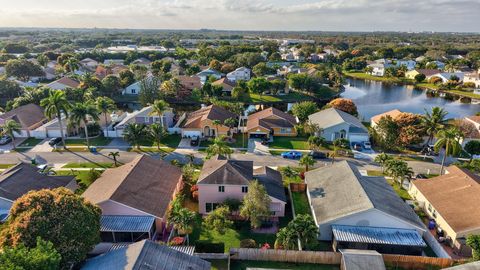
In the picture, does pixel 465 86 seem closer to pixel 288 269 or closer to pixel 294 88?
pixel 294 88

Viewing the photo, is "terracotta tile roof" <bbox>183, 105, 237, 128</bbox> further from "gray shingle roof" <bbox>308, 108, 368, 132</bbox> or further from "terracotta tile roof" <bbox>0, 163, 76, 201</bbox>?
"terracotta tile roof" <bbox>0, 163, 76, 201</bbox>

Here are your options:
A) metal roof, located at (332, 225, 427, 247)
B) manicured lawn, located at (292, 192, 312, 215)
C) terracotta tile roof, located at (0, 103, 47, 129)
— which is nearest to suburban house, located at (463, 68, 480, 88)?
manicured lawn, located at (292, 192, 312, 215)

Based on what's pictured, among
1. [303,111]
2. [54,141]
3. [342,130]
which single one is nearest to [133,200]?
[54,141]

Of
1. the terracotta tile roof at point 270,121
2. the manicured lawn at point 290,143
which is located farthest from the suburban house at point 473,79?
the manicured lawn at point 290,143

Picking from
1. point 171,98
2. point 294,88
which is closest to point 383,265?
point 171,98

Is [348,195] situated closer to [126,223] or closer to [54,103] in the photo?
[126,223]
